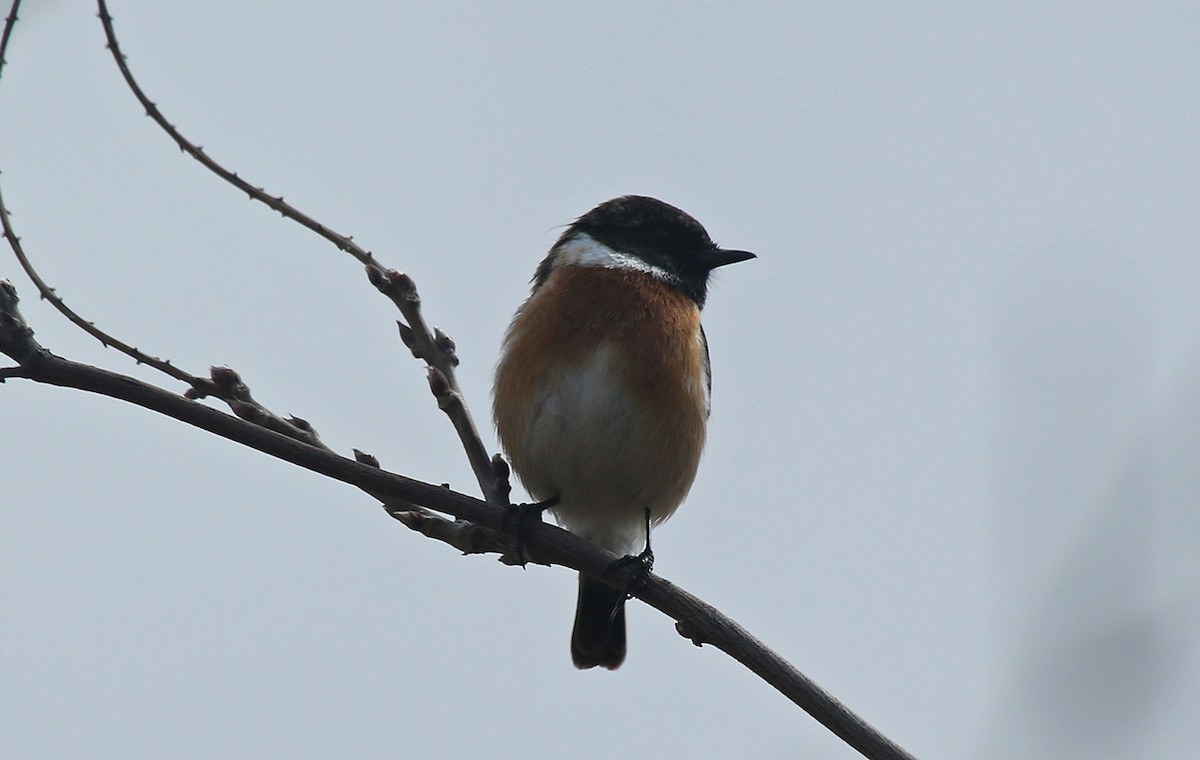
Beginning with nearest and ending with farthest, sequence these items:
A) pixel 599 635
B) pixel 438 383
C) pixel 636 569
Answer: pixel 636 569 < pixel 438 383 < pixel 599 635

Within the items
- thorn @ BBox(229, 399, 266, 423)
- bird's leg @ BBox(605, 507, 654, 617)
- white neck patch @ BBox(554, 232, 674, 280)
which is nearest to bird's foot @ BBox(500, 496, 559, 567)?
bird's leg @ BBox(605, 507, 654, 617)

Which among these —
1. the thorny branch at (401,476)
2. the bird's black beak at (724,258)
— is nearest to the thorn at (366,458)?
the thorny branch at (401,476)

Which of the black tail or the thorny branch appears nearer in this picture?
the thorny branch

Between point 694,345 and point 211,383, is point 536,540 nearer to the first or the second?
point 211,383

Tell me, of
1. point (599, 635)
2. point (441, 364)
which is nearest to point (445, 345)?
point (441, 364)

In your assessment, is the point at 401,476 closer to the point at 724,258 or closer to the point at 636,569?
the point at 636,569

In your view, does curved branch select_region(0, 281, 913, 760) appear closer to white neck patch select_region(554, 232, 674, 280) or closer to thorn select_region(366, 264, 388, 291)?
thorn select_region(366, 264, 388, 291)
